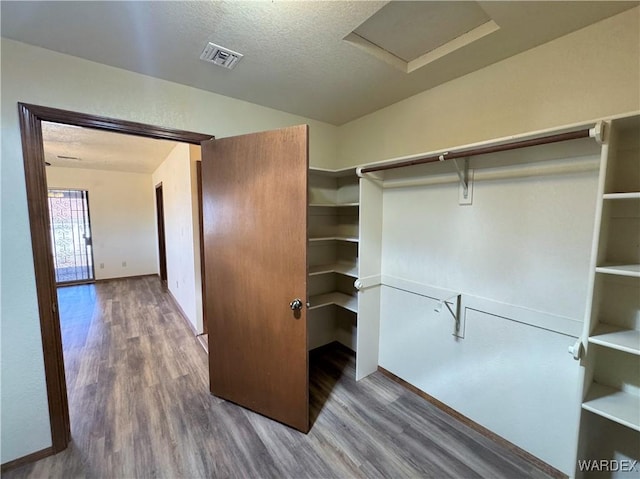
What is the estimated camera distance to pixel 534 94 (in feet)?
5.08

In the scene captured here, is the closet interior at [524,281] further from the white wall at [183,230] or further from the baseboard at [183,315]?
the baseboard at [183,315]

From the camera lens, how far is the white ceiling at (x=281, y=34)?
125 centimetres

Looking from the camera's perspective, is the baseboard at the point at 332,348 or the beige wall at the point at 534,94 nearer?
the beige wall at the point at 534,94

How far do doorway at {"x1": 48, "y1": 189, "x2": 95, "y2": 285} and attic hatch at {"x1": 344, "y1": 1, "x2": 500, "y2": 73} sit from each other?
21.9 ft

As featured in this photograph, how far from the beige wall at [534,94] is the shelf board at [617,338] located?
1.04m

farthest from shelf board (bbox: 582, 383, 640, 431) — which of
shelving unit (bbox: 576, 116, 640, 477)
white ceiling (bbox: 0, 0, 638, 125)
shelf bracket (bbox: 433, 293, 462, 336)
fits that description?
white ceiling (bbox: 0, 0, 638, 125)

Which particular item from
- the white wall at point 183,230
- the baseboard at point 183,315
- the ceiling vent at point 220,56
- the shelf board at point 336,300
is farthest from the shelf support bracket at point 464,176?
the baseboard at point 183,315

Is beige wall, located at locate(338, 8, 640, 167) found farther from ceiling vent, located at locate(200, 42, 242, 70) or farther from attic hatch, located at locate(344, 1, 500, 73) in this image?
ceiling vent, located at locate(200, 42, 242, 70)

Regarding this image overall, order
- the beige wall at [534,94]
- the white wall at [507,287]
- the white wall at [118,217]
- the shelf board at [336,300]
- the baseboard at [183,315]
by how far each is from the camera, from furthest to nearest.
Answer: the white wall at [118,217] < the baseboard at [183,315] < the shelf board at [336,300] < the white wall at [507,287] < the beige wall at [534,94]

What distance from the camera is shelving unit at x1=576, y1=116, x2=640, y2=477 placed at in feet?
3.84

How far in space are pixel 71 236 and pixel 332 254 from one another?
238 inches

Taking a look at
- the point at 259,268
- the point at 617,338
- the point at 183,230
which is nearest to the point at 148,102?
the point at 259,268

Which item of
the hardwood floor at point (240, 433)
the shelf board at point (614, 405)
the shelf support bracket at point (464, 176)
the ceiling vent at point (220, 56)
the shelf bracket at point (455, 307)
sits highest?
the ceiling vent at point (220, 56)

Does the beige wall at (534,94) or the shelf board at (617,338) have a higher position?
the beige wall at (534,94)
